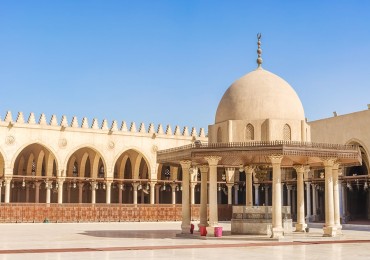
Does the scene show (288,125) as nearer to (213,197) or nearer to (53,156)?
(213,197)

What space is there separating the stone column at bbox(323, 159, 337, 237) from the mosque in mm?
37

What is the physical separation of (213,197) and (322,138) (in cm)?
1785

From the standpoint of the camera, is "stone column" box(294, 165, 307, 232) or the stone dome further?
"stone column" box(294, 165, 307, 232)

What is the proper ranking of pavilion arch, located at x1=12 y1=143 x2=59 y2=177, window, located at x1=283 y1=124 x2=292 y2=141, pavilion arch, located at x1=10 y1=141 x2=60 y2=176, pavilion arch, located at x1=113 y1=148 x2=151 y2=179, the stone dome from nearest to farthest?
window, located at x1=283 y1=124 x2=292 y2=141 → the stone dome → pavilion arch, located at x1=10 y1=141 x2=60 y2=176 → pavilion arch, located at x1=113 y1=148 x2=151 y2=179 → pavilion arch, located at x1=12 y1=143 x2=59 y2=177

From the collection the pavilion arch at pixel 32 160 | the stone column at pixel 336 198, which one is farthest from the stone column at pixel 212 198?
the pavilion arch at pixel 32 160

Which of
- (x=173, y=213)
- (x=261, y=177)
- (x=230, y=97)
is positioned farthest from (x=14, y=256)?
(x=173, y=213)

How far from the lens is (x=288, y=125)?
19.9m

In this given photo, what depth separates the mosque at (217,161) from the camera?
19.5 meters

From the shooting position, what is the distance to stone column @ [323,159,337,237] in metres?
20.0

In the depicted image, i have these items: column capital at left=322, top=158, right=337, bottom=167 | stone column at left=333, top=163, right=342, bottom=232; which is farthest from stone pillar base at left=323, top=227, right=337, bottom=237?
column capital at left=322, top=158, right=337, bottom=167

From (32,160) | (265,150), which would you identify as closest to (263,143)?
(265,150)

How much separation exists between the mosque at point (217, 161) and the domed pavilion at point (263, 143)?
0.04 meters

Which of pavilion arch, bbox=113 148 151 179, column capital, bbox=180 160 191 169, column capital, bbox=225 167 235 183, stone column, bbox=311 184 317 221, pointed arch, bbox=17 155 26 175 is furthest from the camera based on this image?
pointed arch, bbox=17 155 26 175

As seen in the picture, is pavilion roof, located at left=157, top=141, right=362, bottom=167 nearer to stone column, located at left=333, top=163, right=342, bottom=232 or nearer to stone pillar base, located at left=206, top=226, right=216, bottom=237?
stone column, located at left=333, top=163, right=342, bottom=232
